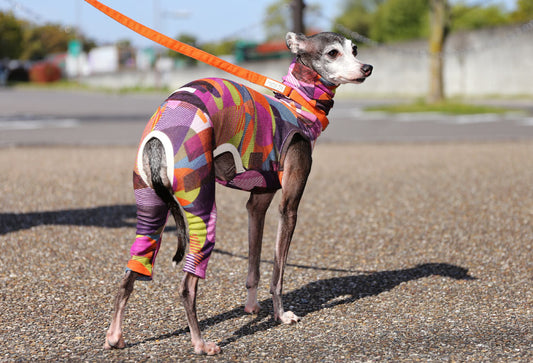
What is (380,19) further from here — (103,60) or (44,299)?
(44,299)

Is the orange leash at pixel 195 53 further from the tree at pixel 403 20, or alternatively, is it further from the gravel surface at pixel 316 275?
the tree at pixel 403 20

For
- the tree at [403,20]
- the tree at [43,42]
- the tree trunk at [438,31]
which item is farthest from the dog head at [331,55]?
the tree at [43,42]

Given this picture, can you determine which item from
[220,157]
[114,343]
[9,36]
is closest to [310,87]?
[220,157]

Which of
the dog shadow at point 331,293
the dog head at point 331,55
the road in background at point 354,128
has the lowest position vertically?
the dog shadow at point 331,293

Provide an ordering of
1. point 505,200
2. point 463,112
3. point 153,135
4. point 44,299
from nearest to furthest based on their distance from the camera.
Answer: point 153,135, point 44,299, point 505,200, point 463,112

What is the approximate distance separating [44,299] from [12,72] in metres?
82.4

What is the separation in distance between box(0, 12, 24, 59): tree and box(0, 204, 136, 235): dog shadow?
9169cm

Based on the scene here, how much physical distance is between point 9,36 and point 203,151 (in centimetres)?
9828

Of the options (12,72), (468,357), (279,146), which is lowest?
(468,357)

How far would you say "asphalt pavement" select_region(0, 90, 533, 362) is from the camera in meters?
3.60

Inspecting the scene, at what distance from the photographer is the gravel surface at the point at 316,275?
141 inches

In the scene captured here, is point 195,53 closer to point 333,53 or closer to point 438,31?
point 333,53

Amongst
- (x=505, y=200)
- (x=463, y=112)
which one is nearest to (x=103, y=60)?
(x=463, y=112)

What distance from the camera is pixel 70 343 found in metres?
3.63
